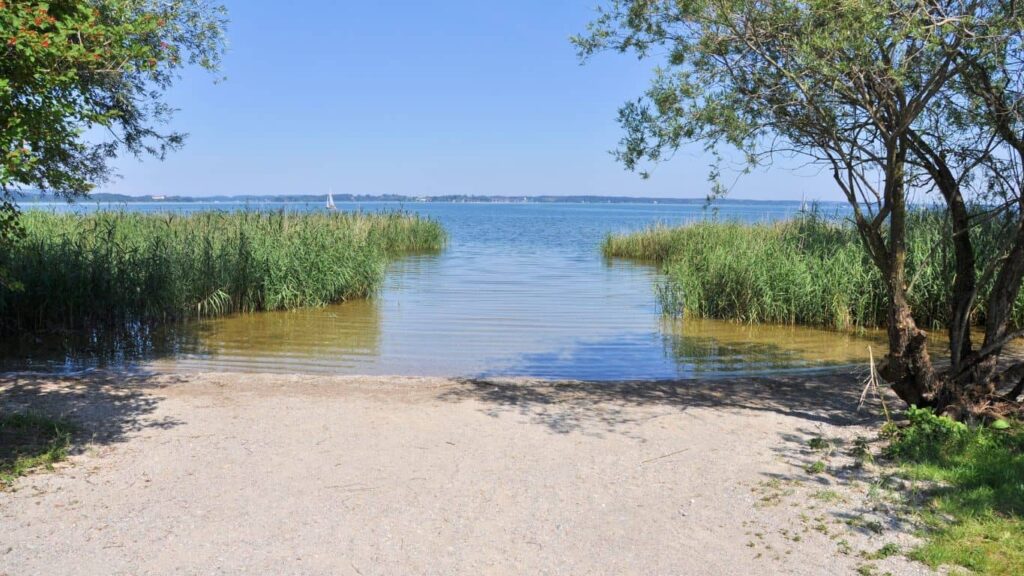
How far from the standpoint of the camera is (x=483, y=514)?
515cm

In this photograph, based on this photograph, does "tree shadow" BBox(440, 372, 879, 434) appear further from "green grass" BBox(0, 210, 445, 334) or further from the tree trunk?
"green grass" BBox(0, 210, 445, 334)

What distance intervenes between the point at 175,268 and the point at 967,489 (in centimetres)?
1362

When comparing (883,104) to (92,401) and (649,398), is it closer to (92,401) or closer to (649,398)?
(649,398)

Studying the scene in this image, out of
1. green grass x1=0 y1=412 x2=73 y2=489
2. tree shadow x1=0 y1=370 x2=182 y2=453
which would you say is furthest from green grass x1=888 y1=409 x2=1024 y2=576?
tree shadow x1=0 y1=370 x2=182 y2=453

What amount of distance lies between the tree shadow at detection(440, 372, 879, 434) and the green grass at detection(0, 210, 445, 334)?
283 inches

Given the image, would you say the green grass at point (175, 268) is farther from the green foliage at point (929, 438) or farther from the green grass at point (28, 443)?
the green foliage at point (929, 438)

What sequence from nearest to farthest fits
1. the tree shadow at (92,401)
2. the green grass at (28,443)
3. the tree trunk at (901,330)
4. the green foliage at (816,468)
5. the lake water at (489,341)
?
the green grass at (28,443) < the green foliage at (816,468) < the tree trunk at (901,330) < the tree shadow at (92,401) < the lake water at (489,341)

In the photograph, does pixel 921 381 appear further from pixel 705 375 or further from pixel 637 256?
pixel 637 256

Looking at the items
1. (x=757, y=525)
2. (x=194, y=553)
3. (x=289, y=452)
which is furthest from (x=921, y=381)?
(x=194, y=553)

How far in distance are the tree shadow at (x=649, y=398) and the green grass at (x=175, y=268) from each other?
283 inches

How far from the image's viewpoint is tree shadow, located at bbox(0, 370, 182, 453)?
6949 millimetres

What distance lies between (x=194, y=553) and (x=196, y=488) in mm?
1130

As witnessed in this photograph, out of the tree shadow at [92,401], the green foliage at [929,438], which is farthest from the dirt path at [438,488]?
the green foliage at [929,438]

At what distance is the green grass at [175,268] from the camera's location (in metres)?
12.7
